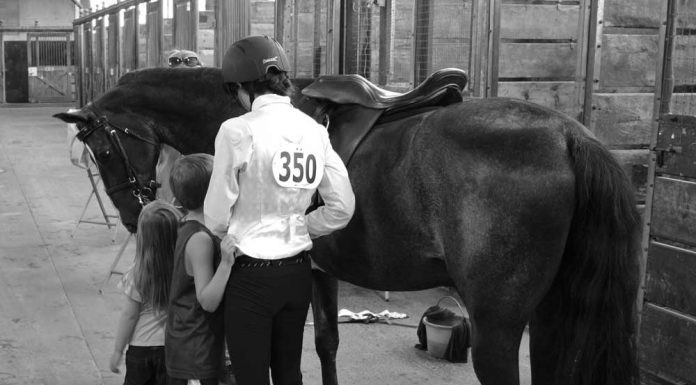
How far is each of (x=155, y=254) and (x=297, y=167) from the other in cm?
92

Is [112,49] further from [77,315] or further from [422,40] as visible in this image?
[422,40]

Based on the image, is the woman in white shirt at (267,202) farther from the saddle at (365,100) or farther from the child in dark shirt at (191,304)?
the saddle at (365,100)

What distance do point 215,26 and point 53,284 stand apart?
3873 mm

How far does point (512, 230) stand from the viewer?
11.0ft

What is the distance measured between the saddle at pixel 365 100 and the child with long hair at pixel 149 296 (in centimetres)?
81

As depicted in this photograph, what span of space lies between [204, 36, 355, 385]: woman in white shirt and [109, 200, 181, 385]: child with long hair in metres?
0.63

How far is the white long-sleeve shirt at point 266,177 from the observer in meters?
3.07

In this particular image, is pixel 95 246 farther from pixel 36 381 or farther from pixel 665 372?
pixel 665 372

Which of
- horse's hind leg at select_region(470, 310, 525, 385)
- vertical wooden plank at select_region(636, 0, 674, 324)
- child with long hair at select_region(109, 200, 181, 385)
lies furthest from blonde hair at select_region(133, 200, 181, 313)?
vertical wooden plank at select_region(636, 0, 674, 324)

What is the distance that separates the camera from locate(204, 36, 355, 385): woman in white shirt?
121 inches

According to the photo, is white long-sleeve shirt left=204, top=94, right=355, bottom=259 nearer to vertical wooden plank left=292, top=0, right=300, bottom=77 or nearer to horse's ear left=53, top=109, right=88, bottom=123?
horse's ear left=53, top=109, right=88, bottom=123

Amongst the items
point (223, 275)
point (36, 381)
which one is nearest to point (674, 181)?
point (223, 275)

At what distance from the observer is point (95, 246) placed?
9.36m

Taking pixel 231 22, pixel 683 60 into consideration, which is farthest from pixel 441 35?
pixel 231 22
